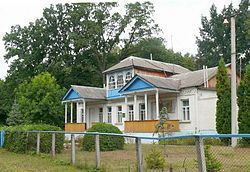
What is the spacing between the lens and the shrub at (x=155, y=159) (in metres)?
8.22

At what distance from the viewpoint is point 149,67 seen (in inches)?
1177

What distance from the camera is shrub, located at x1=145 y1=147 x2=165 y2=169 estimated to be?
8223 millimetres

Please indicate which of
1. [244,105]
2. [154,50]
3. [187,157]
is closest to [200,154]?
[187,157]

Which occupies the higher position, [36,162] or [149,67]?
[149,67]

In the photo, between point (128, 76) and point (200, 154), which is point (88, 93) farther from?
point (200, 154)

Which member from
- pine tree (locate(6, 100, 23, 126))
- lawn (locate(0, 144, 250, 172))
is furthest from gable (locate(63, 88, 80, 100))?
lawn (locate(0, 144, 250, 172))

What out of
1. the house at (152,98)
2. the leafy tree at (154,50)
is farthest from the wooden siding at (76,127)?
the leafy tree at (154,50)

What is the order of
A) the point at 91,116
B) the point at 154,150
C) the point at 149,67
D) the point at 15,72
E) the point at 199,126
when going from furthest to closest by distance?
1. the point at 15,72
2. the point at 91,116
3. the point at 149,67
4. the point at 199,126
5. the point at 154,150

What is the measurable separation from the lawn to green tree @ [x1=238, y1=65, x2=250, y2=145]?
9.05 meters

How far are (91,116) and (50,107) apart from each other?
4.72m

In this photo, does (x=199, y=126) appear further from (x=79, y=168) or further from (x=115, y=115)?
(x=79, y=168)

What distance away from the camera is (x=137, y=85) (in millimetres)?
24594

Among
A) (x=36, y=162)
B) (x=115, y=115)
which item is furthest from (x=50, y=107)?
(x=36, y=162)

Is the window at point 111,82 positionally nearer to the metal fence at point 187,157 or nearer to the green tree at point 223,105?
the green tree at point 223,105
